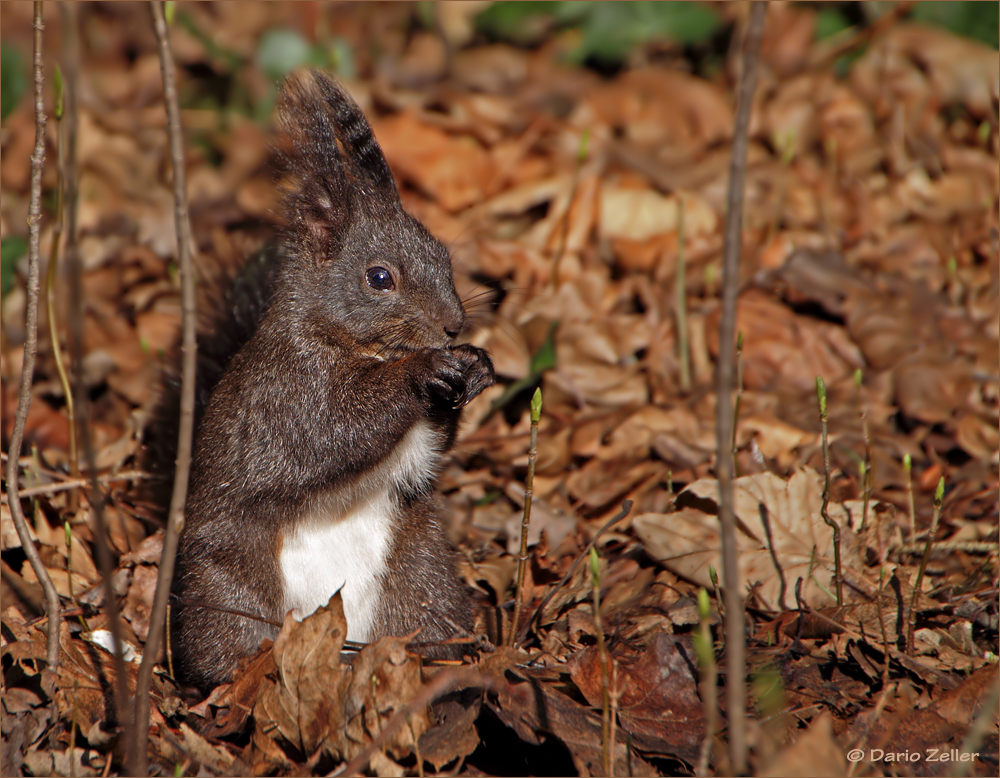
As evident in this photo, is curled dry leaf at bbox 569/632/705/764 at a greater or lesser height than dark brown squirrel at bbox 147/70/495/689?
lesser

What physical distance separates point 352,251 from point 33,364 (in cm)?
95

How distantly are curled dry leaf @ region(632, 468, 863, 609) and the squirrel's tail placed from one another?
1.40m

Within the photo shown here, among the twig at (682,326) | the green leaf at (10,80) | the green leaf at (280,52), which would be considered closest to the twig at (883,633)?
the twig at (682,326)

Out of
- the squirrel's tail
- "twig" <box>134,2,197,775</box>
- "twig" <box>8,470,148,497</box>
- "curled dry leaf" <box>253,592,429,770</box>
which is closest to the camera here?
"twig" <box>134,2,197,775</box>

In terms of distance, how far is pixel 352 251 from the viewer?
2.81 meters

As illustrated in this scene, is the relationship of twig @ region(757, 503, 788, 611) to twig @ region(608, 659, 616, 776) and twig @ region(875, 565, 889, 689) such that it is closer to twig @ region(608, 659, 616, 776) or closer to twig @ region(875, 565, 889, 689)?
twig @ region(875, 565, 889, 689)

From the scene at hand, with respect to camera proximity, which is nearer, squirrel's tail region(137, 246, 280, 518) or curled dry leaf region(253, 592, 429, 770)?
curled dry leaf region(253, 592, 429, 770)

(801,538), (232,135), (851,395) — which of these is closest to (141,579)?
(801,538)

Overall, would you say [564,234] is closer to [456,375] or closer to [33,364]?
[456,375]

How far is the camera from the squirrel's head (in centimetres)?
273

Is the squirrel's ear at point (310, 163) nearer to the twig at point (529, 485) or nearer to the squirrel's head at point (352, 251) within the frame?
the squirrel's head at point (352, 251)

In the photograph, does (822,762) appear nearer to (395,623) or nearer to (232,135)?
(395,623)

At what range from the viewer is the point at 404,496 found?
275cm

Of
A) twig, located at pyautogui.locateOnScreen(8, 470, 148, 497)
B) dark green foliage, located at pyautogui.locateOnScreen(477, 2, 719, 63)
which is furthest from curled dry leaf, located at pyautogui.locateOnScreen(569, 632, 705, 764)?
dark green foliage, located at pyautogui.locateOnScreen(477, 2, 719, 63)
